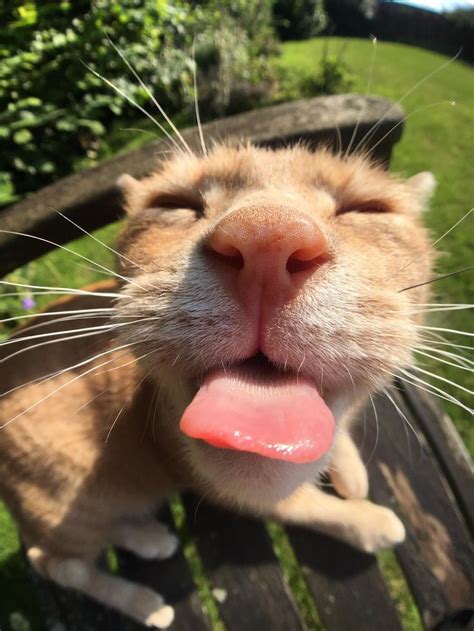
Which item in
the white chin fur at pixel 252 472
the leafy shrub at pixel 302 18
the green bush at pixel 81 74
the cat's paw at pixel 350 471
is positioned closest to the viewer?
the white chin fur at pixel 252 472

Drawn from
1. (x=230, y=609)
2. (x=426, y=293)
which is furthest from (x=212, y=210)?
(x=230, y=609)

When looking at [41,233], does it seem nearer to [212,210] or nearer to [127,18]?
[212,210]

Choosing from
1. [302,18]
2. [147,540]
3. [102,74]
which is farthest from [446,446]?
[302,18]

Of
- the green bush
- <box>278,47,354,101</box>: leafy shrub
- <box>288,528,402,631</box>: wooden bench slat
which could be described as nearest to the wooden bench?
<box>288,528,402,631</box>: wooden bench slat

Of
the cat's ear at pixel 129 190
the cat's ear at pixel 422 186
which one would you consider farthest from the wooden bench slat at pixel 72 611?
the cat's ear at pixel 422 186

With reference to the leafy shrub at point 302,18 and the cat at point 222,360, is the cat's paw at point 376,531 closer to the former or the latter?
the cat at point 222,360

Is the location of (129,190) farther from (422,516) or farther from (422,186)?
(422,516)
